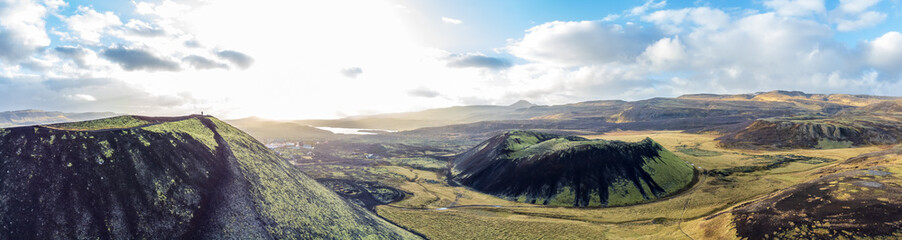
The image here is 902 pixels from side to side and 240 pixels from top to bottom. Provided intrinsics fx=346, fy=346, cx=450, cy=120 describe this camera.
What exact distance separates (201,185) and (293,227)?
6414 mm

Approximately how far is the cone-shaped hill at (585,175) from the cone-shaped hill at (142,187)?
4666 centimetres

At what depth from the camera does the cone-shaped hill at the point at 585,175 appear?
6238 cm

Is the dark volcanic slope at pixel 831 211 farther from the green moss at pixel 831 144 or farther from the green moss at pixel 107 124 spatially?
the green moss at pixel 831 144

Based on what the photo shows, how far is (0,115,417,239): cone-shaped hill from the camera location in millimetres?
16984

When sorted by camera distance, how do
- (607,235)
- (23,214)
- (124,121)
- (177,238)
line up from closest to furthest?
(23,214) → (177,238) → (124,121) → (607,235)

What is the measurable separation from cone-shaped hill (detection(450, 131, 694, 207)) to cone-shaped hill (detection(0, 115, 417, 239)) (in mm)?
46656

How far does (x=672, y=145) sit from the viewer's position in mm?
134250

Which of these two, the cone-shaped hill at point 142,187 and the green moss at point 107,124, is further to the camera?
the green moss at point 107,124

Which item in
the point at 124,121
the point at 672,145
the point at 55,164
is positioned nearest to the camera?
the point at 55,164

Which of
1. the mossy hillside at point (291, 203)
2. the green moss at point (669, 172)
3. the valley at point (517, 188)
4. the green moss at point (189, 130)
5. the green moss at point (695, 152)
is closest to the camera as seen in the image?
the valley at point (517, 188)

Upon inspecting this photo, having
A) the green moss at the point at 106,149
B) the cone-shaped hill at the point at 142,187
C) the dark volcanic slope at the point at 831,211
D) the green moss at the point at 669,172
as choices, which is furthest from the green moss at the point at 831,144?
the green moss at the point at 106,149

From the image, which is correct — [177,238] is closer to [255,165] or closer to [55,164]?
[55,164]

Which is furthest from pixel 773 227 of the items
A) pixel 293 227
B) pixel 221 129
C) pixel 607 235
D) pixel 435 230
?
pixel 221 129

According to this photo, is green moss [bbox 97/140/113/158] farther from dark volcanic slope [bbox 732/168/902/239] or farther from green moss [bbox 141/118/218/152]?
dark volcanic slope [bbox 732/168/902/239]
